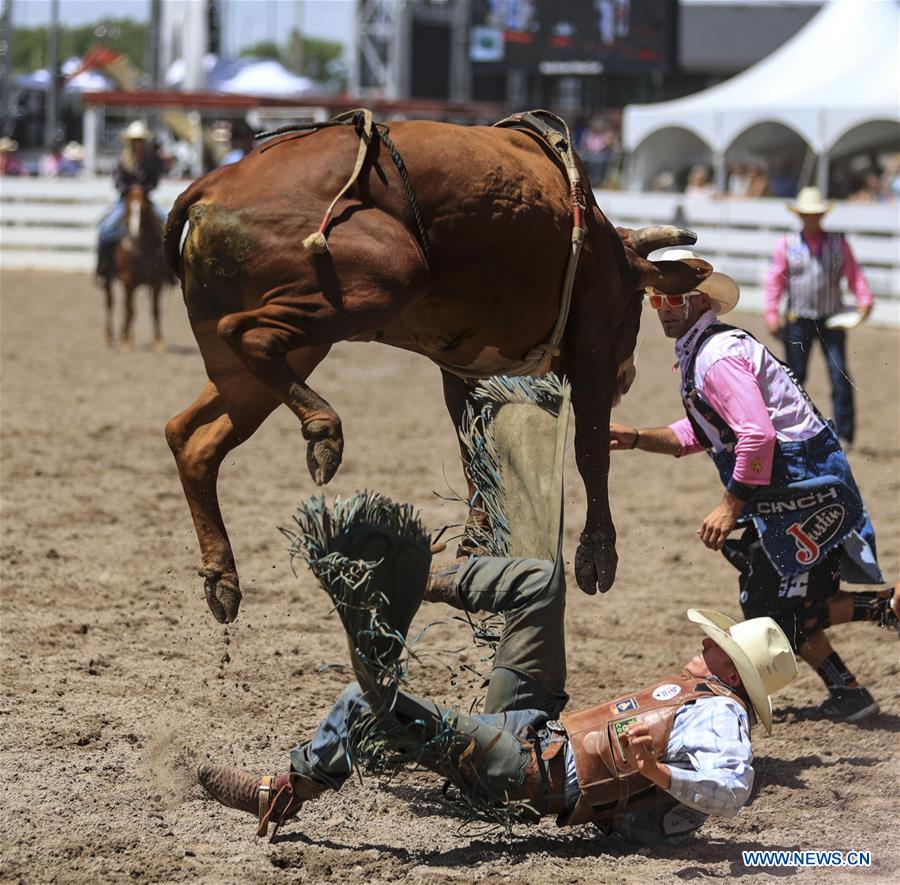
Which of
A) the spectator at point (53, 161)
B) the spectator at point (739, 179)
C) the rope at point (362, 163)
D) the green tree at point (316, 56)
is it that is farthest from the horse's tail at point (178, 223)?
the green tree at point (316, 56)

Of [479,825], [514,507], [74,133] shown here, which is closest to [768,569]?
[514,507]

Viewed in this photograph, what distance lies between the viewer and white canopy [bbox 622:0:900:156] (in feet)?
58.8

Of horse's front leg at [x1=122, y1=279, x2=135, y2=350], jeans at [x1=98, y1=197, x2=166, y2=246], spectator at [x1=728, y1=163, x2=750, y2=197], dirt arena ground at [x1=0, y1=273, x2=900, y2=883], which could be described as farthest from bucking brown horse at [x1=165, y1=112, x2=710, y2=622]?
spectator at [x1=728, y1=163, x2=750, y2=197]

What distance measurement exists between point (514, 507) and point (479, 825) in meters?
0.88

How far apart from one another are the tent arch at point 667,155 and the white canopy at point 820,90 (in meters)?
0.71

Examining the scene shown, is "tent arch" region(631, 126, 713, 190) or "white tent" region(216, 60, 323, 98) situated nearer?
"tent arch" region(631, 126, 713, 190)

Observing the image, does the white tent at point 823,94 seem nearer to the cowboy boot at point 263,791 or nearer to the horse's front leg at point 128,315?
the horse's front leg at point 128,315

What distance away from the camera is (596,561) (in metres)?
4.18

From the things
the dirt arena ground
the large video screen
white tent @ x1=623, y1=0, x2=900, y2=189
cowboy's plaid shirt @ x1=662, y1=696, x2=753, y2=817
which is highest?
the large video screen

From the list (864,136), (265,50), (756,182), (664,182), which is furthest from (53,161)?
(265,50)

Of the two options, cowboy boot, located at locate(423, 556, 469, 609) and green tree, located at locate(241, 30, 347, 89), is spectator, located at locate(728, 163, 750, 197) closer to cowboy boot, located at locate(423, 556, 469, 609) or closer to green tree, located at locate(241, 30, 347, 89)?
cowboy boot, located at locate(423, 556, 469, 609)

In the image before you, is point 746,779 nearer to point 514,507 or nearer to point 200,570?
point 514,507

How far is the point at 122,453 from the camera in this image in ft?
27.5

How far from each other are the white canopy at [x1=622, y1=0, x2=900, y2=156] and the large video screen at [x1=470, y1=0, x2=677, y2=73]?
Answer: 9504 mm
